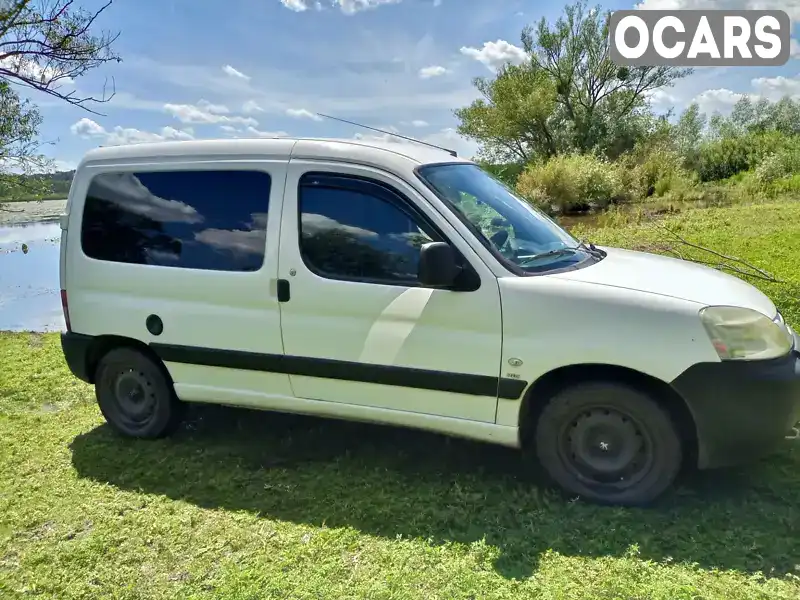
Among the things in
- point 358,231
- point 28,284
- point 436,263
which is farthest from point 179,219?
point 28,284

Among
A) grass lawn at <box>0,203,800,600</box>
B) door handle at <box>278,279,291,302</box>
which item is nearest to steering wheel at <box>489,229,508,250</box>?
door handle at <box>278,279,291,302</box>

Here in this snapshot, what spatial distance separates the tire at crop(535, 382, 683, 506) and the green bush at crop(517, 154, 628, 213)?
20.6 meters

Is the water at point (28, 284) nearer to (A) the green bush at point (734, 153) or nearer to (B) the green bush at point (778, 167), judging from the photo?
(B) the green bush at point (778, 167)

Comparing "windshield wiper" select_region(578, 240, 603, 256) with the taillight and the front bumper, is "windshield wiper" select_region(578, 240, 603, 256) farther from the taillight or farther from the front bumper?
the taillight

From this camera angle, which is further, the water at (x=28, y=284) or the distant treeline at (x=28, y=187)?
the water at (x=28, y=284)

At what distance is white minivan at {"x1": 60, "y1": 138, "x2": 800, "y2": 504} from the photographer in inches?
122

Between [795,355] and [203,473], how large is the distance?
3635 millimetres

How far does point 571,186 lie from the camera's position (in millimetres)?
23312

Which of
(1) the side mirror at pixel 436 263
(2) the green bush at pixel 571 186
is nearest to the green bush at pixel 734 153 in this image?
(2) the green bush at pixel 571 186

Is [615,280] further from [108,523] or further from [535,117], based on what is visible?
[535,117]

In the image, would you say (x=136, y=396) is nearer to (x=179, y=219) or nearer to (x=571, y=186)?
(x=179, y=219)

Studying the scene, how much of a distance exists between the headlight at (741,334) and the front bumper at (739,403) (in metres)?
0.05

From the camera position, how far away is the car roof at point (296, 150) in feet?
12.1

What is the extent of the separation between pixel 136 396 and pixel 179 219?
1.43 metres
